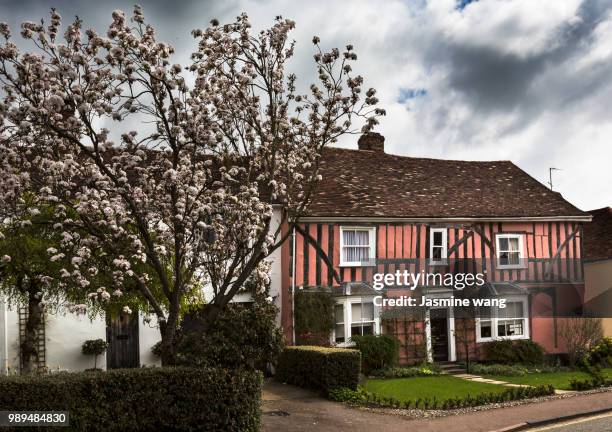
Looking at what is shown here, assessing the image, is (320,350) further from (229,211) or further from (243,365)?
(229,211)

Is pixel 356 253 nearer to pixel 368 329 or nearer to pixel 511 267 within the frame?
pixel 368 329

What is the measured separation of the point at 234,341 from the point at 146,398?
6.35 ft

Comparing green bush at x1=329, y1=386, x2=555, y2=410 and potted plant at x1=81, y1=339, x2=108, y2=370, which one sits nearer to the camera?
green bush at x1=329, y1=386, x2=555, y2=410

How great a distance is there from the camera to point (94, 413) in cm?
1058

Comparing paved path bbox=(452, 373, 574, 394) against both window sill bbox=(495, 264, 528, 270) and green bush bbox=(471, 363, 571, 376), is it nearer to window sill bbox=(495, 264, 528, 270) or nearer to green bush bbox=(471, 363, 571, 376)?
green bush bbox=(471, 363, 571, 376)

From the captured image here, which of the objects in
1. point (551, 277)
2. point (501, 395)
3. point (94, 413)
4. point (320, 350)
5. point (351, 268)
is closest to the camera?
point (94, 413)

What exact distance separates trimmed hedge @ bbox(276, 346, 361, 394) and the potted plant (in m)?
6.25

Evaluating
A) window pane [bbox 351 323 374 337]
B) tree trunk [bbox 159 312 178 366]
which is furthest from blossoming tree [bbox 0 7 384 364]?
window pane [bbox 351 323 374 337]

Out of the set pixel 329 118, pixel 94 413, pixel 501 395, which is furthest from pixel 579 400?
pixel 94 413

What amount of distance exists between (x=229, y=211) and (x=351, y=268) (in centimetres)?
1108

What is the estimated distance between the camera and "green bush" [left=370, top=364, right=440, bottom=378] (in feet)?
68.2

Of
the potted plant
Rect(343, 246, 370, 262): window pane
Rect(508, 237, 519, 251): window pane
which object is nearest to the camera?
the potted plant

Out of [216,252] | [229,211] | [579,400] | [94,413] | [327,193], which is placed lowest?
[579,400]

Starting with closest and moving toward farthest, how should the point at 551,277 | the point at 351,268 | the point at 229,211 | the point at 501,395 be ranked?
the point at 229,211 < the point at 501,395 < the point at 351,268 < the point at 551,277
